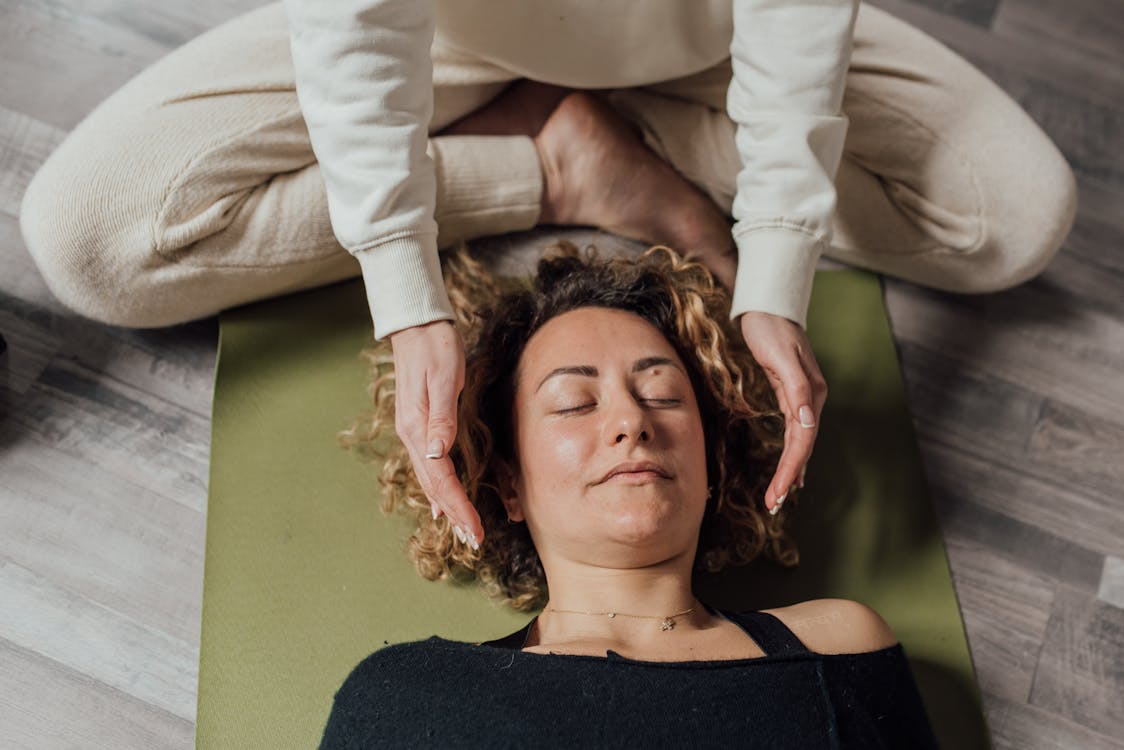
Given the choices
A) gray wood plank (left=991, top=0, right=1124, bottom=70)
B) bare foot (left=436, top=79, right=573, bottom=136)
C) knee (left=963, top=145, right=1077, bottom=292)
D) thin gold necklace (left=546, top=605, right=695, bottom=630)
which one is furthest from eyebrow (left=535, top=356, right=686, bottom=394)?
gray wood plank (left=991, top=0, right=1124, bottom=70)

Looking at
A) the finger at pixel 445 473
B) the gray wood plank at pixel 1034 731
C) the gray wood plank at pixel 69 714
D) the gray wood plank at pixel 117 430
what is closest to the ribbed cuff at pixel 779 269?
the finger at pixel 445 473

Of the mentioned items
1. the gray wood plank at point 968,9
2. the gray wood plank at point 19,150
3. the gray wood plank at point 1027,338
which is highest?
the gray wood plank at point 968,9

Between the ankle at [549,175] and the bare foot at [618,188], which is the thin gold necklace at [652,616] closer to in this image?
the bare foot at [618,188]

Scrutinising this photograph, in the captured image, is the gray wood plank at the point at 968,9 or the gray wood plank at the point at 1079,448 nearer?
the gray wood plank at the point at 1079,448

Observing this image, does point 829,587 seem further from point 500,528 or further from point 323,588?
point 323,588

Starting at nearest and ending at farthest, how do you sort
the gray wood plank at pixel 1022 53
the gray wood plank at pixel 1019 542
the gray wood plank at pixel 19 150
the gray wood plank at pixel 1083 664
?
the gray wood plank at pixel 1083 664
the gray wood plank at pixel 1019 542
the gray wood plank at pixel 19 150
the gray wood plank at pixel 1022 53

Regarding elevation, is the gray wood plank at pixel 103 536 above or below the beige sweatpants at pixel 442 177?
below

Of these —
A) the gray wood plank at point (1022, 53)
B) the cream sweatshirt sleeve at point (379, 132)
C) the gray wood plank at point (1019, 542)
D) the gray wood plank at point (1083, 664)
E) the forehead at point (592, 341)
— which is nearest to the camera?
the cream sweatshirt sleeve at point (379, 132)

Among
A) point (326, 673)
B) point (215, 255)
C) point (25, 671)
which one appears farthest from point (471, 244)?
point (25, 671)

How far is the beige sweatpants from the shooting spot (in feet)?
5.35

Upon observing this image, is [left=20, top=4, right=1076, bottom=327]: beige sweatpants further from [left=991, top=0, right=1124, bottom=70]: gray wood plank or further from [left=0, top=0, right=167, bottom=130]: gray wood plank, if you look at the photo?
[left=991, top=0, right=1124, bottom=70]: gray wood plank

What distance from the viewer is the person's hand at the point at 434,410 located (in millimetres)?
1299

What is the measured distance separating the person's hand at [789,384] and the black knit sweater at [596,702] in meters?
0.24

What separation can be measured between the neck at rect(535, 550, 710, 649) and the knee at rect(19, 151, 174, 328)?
87 centimetres
